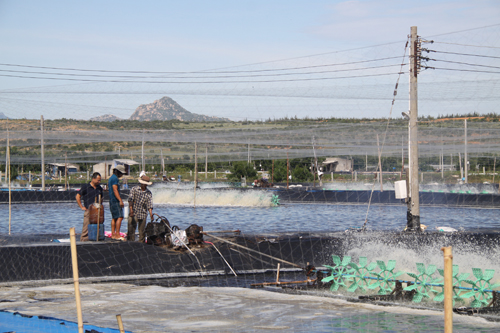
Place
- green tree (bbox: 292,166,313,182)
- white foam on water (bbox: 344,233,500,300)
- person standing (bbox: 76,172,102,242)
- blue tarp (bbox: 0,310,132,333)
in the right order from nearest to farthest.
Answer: blue tarp (bbox: 0,310,132,333) → person standing (bbox: 76,172,102,242) → white foam on water (bbox: 344,233,500,300) → green tree (bbox: 292,166,313,182)

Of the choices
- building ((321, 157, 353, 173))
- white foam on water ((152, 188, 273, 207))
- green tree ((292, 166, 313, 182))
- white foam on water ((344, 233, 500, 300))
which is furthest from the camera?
building ((321, 157, 353, 173))

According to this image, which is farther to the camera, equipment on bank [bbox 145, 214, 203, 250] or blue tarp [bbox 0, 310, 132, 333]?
equipment on bank [bbox 145, 214, 203, 250]

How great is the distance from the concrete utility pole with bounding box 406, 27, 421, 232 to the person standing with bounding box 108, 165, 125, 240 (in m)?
8.07

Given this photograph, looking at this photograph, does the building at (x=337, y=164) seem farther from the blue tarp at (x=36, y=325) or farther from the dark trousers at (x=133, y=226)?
the blue tarp at (x=36, y=325)

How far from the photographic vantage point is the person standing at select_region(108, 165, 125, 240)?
42.5 ft

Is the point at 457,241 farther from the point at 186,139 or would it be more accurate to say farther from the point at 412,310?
the point at 186,139

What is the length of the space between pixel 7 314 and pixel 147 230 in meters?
4.89

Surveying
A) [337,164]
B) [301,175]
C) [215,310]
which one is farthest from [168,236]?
[337,164]

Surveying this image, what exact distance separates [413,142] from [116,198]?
8.32 meters

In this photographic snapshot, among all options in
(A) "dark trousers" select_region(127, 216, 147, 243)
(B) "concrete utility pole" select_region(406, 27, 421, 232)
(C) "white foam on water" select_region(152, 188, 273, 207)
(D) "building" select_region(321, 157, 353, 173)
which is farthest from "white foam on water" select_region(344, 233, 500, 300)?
(D) "building" select_region(321, 157, 353, 173)

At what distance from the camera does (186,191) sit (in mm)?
36719

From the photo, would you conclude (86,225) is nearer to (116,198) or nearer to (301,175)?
(116,198)

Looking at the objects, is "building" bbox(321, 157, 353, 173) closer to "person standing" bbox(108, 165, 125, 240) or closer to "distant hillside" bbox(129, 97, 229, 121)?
"distant hillside" bbox(129, 97, 229, 121)

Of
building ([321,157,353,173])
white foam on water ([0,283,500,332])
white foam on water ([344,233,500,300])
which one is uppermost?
building ([321,157,353,173])
